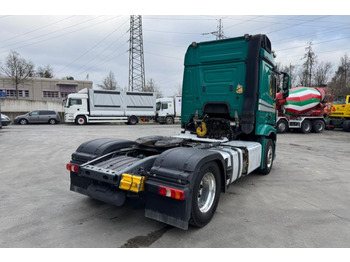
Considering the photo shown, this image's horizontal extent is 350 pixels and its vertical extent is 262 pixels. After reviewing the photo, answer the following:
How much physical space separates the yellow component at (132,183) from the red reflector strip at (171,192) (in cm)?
28

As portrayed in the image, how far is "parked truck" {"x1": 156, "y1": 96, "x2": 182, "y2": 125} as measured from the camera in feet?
86.9

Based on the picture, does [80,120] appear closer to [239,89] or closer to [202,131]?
[202,131]

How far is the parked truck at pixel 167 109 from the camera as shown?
26.5 metres

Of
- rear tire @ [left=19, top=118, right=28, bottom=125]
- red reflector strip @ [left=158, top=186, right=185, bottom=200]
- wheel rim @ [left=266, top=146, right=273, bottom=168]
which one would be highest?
red reflector strip @ [left=158, top=186, right=185, bottom=200]

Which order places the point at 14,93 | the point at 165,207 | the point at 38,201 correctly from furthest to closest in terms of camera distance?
the point at 14,93 → the point at 38,201 → the point at 165,207

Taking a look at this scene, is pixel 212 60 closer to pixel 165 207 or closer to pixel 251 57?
pixel 251 57

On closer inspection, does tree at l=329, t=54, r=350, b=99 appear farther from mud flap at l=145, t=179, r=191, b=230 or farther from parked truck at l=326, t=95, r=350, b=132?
mud flap at l=145, t=179, r=191, b=230

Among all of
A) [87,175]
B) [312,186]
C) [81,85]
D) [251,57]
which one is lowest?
[312,186]

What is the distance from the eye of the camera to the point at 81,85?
4684 cm

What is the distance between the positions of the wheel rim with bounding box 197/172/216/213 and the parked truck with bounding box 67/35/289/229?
1 cm

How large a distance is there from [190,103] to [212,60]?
1191 mm

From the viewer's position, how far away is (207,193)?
137 inches

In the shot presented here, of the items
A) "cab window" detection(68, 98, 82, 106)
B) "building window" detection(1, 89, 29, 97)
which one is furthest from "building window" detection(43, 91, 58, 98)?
"cab window" detection(68, 98, 82, 106)

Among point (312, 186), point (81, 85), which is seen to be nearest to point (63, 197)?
point (312, 186)
